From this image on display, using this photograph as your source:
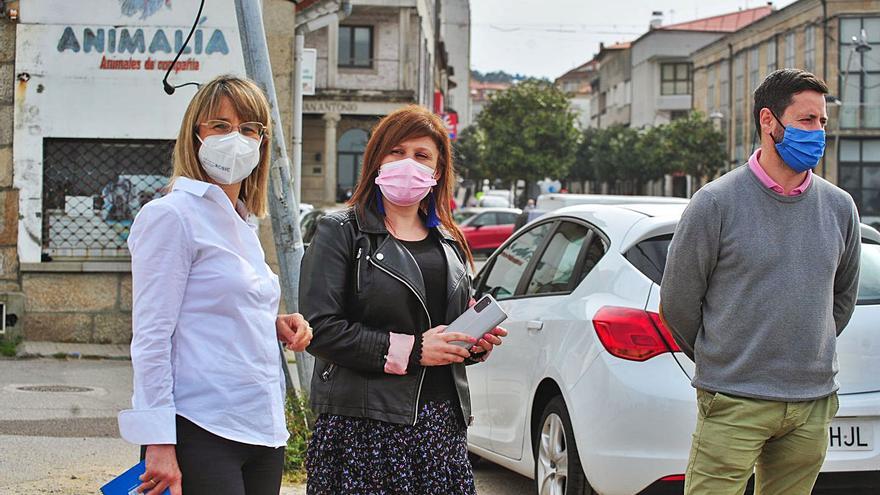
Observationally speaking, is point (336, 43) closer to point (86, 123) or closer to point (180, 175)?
point (86, 123)

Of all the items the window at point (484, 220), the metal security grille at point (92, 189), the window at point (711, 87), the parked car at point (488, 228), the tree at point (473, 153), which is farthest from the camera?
the tree at point (473, 153)

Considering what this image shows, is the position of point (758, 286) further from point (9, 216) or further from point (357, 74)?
point (357, 74)

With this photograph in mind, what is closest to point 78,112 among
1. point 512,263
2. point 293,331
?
point 512,263

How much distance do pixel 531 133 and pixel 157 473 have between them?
62.7 m

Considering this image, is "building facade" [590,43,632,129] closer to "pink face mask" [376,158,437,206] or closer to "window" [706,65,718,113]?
"window" [706,65,718,113]

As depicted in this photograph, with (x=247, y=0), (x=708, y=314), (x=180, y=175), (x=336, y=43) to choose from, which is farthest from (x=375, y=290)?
(x=336, y=43)

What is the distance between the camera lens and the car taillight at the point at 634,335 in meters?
5.27

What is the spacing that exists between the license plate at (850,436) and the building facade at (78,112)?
25.0 feet

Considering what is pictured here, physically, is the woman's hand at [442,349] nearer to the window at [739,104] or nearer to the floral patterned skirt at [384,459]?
the floral patterned skirt at [384,459]

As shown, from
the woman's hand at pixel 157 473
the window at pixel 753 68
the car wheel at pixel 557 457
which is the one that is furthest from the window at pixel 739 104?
the woman's hand at pixel 157 473

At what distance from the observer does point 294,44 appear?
11.9 meters

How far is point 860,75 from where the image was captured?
47.9 m

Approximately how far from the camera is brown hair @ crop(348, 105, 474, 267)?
4.00m

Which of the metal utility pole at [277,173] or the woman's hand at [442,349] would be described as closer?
the woman's hand at [442,349]
